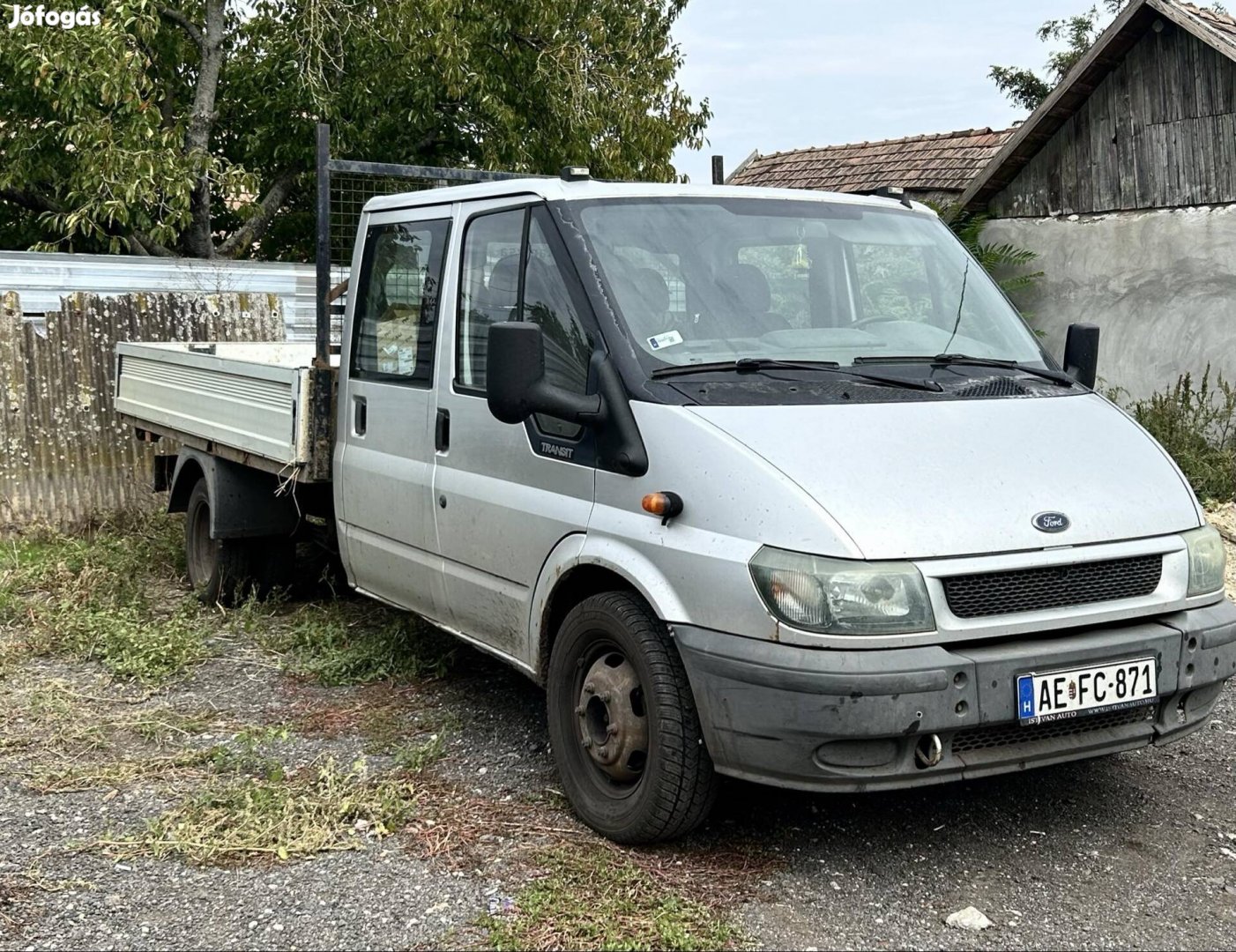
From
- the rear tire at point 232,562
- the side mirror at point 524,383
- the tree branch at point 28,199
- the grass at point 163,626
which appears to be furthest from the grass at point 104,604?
the tree branch at point 28,199

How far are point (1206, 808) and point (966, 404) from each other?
171 cm

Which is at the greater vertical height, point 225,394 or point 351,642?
point 225,394

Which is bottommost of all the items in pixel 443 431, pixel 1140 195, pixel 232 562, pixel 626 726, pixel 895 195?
pixel 232 562

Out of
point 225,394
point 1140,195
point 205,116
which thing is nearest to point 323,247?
point 225,394

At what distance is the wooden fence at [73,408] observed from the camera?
966 cm

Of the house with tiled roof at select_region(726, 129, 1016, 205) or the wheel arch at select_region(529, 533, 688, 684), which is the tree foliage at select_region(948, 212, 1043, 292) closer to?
the house with tiled roof at select_region(726, 129, 1016, 205)

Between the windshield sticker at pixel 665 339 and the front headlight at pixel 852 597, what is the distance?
1.03 m

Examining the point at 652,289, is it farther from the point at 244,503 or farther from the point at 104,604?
the point at 104,604

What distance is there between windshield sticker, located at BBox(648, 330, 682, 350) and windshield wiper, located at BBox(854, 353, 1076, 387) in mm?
697

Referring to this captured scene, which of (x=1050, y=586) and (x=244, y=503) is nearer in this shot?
(x=1050, y=586)

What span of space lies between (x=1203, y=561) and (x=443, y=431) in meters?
2.82

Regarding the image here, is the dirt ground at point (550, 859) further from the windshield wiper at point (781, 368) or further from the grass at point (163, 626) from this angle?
the windshield wiper at point (781, 368)

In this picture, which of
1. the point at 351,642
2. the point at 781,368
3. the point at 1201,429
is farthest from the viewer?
the point at 1201,429

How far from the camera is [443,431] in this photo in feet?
17.1
